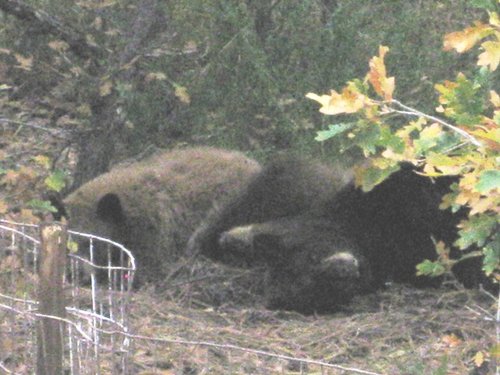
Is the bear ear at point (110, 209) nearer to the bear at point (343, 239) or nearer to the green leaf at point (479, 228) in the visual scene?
the bear at point (343, 239)

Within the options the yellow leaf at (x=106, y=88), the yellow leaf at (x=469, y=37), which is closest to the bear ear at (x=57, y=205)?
the yellow leaf at (x=106, y=88)

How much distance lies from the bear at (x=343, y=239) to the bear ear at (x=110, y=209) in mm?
913

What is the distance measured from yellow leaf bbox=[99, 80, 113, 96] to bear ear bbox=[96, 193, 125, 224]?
806mm

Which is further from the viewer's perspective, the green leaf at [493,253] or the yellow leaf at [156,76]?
the yellow leaf at [156,76]

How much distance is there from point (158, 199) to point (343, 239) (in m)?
1.92

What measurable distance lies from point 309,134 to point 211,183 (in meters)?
0.90

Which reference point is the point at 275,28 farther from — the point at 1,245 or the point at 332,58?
the point at 1,245

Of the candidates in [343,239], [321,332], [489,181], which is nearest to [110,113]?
[343,239]

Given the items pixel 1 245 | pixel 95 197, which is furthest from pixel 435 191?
pixel 1 245

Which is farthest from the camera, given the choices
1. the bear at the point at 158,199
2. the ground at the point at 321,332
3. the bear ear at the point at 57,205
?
the bear at the point at 158,199

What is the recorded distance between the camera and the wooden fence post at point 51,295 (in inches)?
175

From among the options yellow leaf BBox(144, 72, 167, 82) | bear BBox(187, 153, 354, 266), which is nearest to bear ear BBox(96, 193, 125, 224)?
bear BBox(187, 153, 354, 266)

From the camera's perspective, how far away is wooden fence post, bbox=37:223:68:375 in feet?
14.6

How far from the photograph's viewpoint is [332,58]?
1002 centimetres
